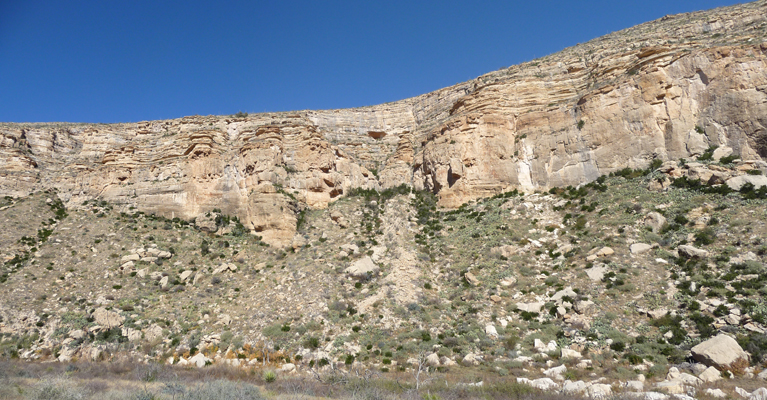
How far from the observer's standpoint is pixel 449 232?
85.7 feet

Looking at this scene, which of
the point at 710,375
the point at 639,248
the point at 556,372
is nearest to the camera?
the point at 710,375

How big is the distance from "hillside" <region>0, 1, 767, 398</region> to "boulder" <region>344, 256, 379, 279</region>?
Result: 4.8 inches

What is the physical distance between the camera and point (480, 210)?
2714cm

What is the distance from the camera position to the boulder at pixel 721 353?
39.4 ft

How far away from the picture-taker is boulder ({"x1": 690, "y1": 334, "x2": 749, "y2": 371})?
12008mm

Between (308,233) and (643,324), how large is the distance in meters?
20.1

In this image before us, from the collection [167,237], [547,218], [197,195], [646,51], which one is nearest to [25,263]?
[167,237]

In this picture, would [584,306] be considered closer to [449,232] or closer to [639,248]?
[639,248]

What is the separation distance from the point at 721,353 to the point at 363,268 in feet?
52.2

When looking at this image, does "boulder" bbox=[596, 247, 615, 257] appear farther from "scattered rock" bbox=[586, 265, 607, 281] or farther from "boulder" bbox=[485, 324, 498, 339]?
"boulder" bbox=[485, 324, 498, 339]

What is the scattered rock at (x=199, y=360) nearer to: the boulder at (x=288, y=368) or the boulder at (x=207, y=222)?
the boulder at (x=288, y=368)

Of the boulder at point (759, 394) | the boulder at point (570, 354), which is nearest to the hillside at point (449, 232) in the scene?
the boulder at point (570, 354)

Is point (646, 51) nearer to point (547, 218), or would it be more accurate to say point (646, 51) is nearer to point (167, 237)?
point (547, 218)

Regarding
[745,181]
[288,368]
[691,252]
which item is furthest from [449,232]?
[745,181]
